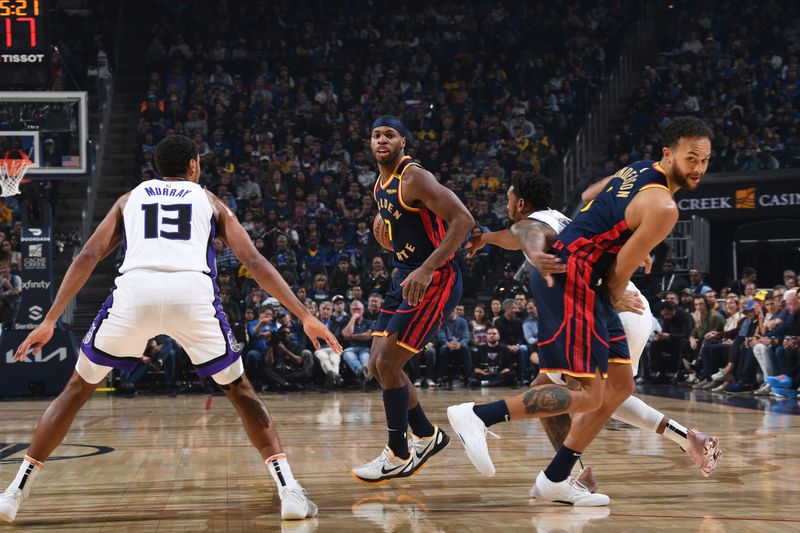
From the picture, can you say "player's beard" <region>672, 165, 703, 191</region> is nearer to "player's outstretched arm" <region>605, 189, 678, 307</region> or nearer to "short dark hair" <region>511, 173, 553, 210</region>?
"player's outstretched arm" <region>605, 189, 678, 307</region>

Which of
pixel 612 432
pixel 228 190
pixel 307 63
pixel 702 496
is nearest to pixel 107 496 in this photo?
pixel 702 496

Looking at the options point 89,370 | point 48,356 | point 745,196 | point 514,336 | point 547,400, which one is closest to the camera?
point 89,370

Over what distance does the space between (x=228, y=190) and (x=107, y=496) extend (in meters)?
13.3

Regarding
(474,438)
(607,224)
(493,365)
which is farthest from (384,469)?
(493,365)

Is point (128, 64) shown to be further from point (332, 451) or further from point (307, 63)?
point (332, 451)

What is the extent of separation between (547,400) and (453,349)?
32.1 feet

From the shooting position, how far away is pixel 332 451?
22.6ft

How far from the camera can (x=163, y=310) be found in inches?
166

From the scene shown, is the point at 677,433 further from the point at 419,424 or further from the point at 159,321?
the point at 159,321

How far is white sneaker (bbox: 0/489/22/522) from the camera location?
414 cm

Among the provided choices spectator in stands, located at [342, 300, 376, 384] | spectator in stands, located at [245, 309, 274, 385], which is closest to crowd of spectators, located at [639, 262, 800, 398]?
spectator in stands, located at [342, 300, 376, 384]

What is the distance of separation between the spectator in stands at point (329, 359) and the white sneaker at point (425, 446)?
27.7ft

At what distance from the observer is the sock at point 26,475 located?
4230mm

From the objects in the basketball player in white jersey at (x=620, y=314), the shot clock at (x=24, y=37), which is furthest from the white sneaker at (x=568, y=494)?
the shot clock at (x=24, y=37)
